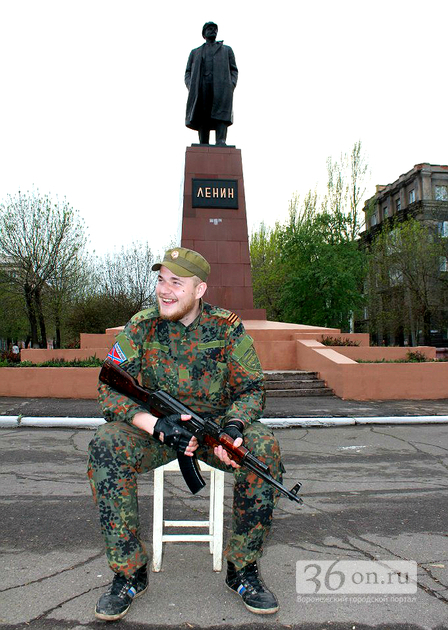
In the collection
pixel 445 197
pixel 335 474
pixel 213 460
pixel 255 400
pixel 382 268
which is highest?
pixel 445 197

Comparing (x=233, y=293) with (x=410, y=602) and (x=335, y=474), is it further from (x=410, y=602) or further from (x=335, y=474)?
(x=410, y=602)

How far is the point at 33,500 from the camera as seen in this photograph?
13.5 ft

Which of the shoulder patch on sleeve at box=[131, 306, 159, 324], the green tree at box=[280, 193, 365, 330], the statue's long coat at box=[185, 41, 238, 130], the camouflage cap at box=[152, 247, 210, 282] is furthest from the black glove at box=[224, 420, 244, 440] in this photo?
the green tree at box=[280, 193, 365, 330]

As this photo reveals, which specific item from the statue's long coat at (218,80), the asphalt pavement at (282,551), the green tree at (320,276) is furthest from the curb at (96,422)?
the green tree at (320,276)

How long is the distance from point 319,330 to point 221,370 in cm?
1137

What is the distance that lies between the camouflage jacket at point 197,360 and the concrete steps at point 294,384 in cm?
724

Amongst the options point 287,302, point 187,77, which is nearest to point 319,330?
point 187,77

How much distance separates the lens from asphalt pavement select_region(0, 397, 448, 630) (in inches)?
97.0

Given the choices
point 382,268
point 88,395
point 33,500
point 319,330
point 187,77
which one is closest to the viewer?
point 33,500

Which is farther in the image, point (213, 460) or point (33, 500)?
point (33, 500)

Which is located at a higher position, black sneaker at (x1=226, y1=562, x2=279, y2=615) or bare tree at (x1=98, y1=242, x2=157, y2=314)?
bare tree at (x1=98, y1=242, x2=157, y2=314)

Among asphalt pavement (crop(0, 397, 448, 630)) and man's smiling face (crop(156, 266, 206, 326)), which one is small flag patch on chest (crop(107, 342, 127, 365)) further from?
asphalt pavement (crop(0, 397, 448, 630))

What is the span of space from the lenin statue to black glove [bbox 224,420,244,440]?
1374cm

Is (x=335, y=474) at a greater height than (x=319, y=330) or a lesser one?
lesser
